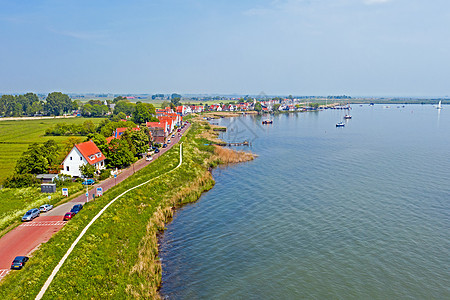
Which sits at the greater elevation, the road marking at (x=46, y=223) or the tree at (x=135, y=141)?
the tree at (x=135, y=141)

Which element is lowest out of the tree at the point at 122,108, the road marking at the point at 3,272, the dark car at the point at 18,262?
the road marking at the point at 3,272

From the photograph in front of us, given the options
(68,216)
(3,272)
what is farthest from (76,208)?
(3,272)

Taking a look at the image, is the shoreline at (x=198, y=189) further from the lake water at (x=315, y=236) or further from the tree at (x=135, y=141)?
the tree at (x=135, y=141)

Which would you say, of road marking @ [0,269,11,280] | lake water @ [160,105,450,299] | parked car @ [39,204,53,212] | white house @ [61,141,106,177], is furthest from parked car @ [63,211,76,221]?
white house @ [61,141,106,177]

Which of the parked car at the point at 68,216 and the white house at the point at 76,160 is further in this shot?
the white house at the point at 76,160

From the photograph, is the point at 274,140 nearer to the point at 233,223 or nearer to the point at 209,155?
the point at 209,155

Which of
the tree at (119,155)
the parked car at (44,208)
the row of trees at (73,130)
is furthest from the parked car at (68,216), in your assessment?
the row of trees at (73,130)

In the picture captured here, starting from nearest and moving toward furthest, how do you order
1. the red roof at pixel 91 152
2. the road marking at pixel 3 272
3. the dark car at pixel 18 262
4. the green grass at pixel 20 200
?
the road marking at pixel 3 272, the dark car at pixel 18 262, the green grass at pixel 20 200, the red roof at pixel 91 152
